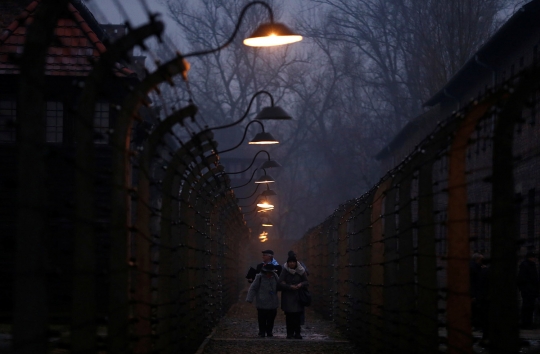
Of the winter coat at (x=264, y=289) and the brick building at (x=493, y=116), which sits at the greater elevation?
the brick building at (x=493, y=116)

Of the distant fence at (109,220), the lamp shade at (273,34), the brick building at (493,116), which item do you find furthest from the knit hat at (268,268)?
the lamp shade at (273,34)

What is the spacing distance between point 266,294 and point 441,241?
31.1ft

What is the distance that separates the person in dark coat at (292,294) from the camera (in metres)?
17.5

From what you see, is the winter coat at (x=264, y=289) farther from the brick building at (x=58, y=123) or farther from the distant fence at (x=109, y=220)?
the distant fence at (x=109, y=220)

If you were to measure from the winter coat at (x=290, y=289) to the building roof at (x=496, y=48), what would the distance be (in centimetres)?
883

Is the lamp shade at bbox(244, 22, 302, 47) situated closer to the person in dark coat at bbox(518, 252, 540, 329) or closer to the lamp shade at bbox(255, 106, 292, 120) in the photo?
the lamp shade at bbox(255, 106, 292, 120)

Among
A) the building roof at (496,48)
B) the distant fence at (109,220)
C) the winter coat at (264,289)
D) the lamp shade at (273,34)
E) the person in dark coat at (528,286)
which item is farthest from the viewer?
the building roof at (496,48)

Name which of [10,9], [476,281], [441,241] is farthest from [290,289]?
[10,9]

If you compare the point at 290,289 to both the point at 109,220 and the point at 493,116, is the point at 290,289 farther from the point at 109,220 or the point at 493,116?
the point at 493,116

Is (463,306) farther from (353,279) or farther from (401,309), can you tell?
(353,279)

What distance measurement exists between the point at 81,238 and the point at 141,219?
220 centimetres

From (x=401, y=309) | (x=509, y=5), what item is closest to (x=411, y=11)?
(x=509, y=5)

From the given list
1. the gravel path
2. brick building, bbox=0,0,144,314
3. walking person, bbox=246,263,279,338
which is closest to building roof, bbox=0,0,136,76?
brick building, bbox=0,0,144,314

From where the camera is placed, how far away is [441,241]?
8922mm
